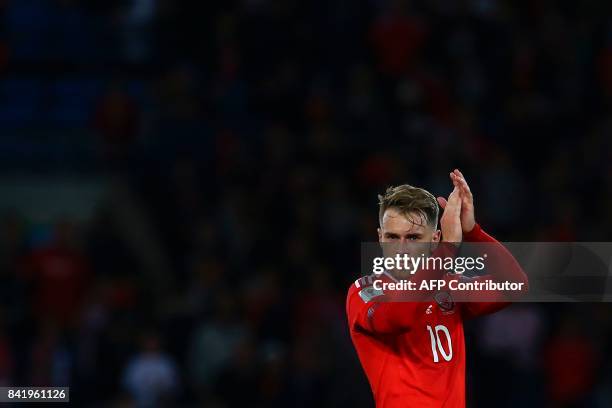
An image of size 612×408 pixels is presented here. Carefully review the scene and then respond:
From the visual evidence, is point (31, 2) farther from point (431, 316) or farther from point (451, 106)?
point (431, 316)

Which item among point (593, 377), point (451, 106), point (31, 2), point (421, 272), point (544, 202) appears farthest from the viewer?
point (31, 2)

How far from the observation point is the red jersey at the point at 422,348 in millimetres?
5148

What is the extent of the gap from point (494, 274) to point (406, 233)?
465mm

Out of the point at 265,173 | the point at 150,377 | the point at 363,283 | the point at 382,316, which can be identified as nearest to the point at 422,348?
the point at 382,316

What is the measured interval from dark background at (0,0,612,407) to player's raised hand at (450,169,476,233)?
5025 mm

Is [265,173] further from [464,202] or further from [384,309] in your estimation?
[384,309]

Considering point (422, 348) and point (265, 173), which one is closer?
point (422, 348)

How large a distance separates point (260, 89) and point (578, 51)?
3515 millimetres

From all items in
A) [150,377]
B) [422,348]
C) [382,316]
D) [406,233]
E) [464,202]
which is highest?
[464,202]

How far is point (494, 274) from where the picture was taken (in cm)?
527

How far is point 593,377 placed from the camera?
424 inches

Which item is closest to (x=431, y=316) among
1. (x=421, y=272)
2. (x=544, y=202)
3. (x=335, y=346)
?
(x=421, y=272)
